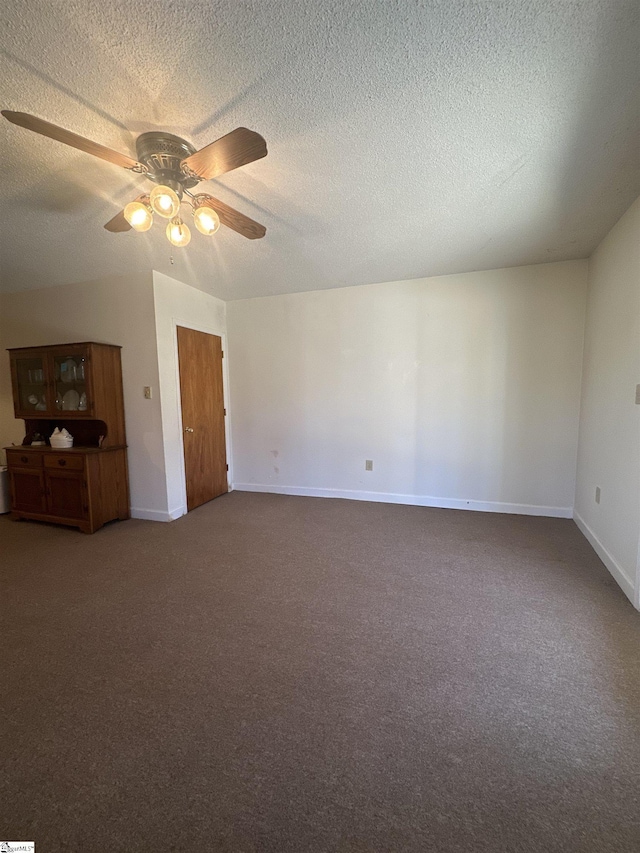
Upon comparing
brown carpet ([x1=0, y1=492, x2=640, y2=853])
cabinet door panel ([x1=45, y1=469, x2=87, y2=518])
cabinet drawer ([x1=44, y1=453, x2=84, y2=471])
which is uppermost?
cabinet drawer ([x1=44, y1=453, x2=84, y2=471])

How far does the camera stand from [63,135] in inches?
47.3

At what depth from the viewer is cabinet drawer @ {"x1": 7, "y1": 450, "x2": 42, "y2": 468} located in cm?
327

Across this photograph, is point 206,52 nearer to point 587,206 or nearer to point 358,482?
point 587,206

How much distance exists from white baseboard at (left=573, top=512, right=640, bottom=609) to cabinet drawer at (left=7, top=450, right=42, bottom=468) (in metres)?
4.77

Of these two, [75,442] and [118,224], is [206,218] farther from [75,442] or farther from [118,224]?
[75,442]

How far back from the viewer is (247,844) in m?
0.96

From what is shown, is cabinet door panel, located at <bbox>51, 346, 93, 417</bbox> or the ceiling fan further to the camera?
cabinet door panel, located at <bbox>51, 346, 93, 417</bbox>

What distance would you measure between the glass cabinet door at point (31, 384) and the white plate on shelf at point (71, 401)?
194 millimetres

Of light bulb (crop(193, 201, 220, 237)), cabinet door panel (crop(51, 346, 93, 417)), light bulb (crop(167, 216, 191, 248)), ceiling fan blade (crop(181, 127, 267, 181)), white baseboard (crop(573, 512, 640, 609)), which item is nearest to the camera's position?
ceiling fan blade (crop(181, 127, 267, 181))

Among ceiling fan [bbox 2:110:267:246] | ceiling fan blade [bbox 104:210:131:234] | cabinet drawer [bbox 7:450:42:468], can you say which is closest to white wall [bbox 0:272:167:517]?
cabinet drawer [bbox 7:450:42:468]

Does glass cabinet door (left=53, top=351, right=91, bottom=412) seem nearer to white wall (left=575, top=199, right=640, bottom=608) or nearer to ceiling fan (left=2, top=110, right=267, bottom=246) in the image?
ceiling fan (left=2, top=110, right=267, bottom=246)

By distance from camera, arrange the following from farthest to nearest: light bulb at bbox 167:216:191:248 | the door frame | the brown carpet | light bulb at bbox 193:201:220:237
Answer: the door frame → light bulb at bbox 167:216:191:248 → light bulb at bbox 193:201:220:237 → the brown carpet

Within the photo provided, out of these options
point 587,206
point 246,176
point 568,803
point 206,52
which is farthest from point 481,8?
point 568,803

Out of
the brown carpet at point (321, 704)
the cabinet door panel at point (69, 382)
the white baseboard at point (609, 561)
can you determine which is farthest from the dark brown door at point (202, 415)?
the white baseboard at point (609, 561)
